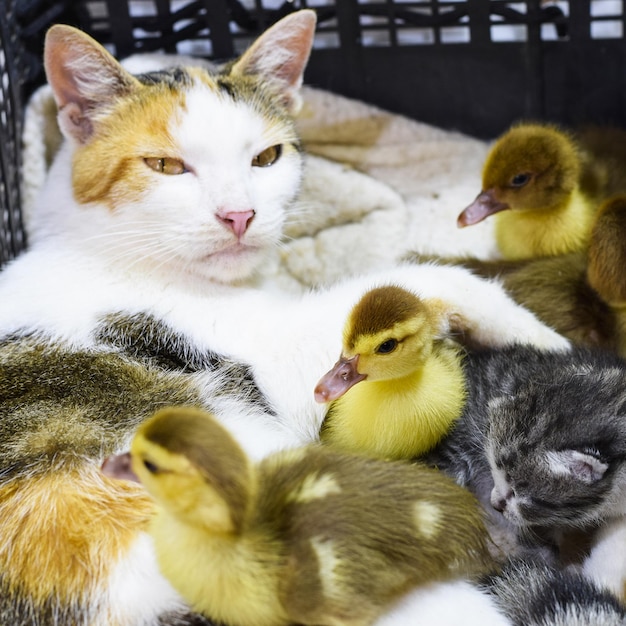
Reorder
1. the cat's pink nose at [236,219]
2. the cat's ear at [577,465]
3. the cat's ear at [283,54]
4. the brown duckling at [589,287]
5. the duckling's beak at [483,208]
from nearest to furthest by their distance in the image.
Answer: the cat's ear at [577,465]
the cat's pink nose at [236,219]
the brown duckling at [589,287]
the cat's ear at [283,54]
the duckling's beak at [483,208]

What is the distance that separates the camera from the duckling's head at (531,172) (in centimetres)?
184

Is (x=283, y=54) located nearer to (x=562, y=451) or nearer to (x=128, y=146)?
(x=128, y=146)

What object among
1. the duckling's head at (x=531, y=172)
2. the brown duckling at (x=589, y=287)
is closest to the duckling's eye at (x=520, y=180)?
the duckling's head at (x=531, y=172)

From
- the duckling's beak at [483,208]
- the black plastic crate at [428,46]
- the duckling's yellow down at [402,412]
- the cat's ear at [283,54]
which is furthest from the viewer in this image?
the black plastic crate at [428,46]

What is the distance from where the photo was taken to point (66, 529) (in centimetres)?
120

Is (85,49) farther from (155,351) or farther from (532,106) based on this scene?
(532,106)

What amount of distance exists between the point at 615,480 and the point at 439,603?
1.23ft

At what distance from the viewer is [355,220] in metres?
2.41

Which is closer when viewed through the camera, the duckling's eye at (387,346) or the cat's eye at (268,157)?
the duckling's eye at (387,346)

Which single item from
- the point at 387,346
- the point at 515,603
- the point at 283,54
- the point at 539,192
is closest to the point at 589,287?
the point at 539,192

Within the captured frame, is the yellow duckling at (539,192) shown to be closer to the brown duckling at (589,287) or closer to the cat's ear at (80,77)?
the brown duckling at (589,287)

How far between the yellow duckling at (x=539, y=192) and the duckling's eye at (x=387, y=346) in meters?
0.73

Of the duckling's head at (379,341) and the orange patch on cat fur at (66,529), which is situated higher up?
the duckling's head at (379,341)

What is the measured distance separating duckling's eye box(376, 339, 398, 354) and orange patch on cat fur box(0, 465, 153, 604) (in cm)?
44
